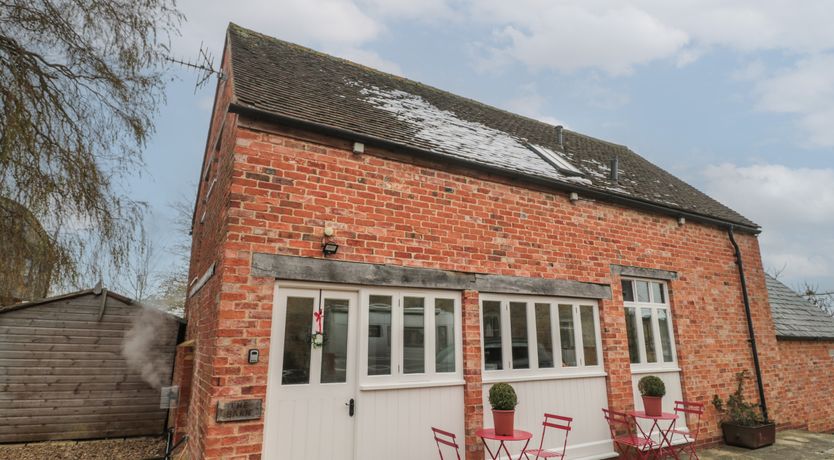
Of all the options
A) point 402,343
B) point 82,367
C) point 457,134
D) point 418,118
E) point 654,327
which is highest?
point 418,118

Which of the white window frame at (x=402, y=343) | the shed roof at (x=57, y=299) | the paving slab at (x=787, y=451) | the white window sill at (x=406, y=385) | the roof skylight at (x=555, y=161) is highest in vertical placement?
the roof skylight at (x=555, y=161)

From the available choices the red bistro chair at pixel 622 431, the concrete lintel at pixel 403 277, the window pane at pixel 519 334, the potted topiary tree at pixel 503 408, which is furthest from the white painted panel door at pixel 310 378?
the red bistro chair at pixel 622 431

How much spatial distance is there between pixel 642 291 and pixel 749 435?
2811 mm

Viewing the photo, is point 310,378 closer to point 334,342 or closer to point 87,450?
point 334,342

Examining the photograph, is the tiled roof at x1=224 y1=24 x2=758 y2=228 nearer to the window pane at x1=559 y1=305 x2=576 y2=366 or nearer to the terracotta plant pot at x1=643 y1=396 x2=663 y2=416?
the window pane at x1=559 y1=305 x2=576 y2=366

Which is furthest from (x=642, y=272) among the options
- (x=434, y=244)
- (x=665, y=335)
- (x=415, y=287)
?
(x=415, y=287)

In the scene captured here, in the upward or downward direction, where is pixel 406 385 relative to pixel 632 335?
downward

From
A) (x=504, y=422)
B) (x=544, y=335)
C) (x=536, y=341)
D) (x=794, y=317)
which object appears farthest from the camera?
(x=794, y=317)

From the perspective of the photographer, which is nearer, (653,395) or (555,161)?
(653,395)

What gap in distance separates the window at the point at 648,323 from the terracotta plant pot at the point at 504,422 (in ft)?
9.77

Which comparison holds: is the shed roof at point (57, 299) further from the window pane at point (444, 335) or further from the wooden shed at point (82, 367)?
the window pane at point (444, 335)

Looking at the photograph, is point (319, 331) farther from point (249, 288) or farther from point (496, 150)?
point (496, 150)

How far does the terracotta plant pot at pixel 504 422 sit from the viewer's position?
4863 millimetres

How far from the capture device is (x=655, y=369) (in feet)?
22.9
